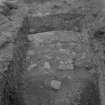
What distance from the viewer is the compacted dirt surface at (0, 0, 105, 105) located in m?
2.85

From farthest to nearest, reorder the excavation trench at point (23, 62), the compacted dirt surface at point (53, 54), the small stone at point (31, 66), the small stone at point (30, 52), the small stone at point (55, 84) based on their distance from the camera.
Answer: the small stone at point (30, 52)
the small stone at point (31, 66)
the small stone at point (55, 84)
the compacted dirt surface at point (53, 54)
the excavation trench at point (23, 62)

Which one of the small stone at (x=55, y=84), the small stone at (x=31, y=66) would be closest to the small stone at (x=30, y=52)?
the small stone at (x=31, y=66)

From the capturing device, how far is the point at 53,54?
356cm

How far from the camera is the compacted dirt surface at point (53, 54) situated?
285 cm

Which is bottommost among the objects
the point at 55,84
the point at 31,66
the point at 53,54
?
the point at 55,84

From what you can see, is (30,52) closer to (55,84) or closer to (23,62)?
(23,62)

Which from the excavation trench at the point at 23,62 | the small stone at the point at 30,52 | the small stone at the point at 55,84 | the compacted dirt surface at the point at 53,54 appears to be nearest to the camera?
the excavation trench at the point at 23,62

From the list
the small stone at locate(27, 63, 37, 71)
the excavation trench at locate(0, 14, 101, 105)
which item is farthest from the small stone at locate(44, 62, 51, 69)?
the excavation trench at locate(0, 14, 101, 105)

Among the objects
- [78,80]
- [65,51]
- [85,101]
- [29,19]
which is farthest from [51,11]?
[85,101]

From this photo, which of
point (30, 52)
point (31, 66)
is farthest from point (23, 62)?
point (30, 52)

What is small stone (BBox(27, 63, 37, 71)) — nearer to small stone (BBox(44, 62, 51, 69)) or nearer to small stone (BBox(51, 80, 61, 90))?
small stone (BBox(44, 62, 51, 69))

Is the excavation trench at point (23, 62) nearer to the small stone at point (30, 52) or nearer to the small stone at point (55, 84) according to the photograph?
the small stone at point (30, 52)

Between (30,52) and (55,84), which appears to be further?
(30,52)

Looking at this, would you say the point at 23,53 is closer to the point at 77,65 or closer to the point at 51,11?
the point at 77,65
